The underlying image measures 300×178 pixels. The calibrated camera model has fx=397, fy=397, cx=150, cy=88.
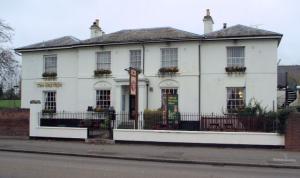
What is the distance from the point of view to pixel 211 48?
27062 mm

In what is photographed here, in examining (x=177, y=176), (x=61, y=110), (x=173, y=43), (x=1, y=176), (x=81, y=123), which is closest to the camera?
(x=1, y=176)

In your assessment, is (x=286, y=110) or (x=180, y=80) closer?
(x=286, y=110)

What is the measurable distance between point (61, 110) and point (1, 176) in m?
20.1

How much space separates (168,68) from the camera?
2747cm

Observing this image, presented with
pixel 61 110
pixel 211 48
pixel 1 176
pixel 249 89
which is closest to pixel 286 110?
pixel 249 89

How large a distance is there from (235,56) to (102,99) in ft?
33.0

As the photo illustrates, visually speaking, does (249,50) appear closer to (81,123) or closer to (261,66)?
(261,66)

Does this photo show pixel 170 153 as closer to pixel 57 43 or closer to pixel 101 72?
pixel 101 72

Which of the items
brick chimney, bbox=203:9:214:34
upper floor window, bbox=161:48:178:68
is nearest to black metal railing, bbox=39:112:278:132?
upper floor window, bbox=161:48:178:68

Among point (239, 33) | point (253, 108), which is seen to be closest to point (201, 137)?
point (253, 108)

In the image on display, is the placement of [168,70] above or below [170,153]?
above

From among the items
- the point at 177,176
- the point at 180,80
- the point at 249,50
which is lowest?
the point at 177,176

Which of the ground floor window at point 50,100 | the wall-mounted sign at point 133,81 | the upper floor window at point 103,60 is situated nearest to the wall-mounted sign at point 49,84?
the ground floor window at point 50,100

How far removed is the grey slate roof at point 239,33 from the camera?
25.7 metres
